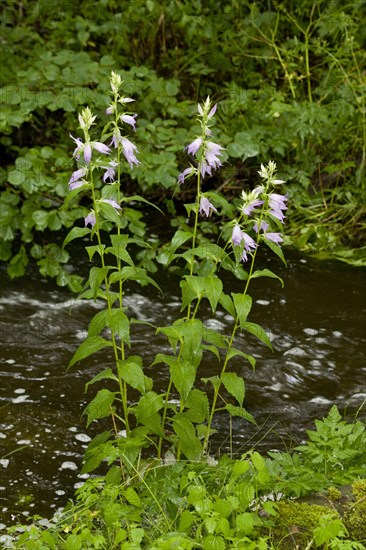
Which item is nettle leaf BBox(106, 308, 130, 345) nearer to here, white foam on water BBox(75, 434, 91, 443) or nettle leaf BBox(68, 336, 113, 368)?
nettle leaf BBox(68, 336, 113, 368)

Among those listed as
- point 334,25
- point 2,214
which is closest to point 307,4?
point 334,25

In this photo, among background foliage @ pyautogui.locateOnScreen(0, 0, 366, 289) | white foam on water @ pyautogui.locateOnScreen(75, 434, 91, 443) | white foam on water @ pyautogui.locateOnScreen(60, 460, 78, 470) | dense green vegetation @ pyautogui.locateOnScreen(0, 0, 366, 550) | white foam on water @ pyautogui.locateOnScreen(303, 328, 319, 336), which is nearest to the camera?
dense green vegetation @ pyautogui.locateOnScreen(0, 0, 366, 550)

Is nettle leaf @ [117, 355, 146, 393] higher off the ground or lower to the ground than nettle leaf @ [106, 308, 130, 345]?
lower

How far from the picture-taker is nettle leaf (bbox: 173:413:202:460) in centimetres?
295

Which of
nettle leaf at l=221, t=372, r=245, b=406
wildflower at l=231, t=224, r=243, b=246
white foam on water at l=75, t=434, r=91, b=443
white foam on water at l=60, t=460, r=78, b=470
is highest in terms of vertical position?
wildflower at l=231, t=224, r=243, b=246

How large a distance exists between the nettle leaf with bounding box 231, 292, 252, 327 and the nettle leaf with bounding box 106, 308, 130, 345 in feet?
1.13

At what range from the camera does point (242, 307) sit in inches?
107

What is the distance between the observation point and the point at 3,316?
448 centimetres

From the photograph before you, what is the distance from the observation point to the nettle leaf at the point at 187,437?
2947mm

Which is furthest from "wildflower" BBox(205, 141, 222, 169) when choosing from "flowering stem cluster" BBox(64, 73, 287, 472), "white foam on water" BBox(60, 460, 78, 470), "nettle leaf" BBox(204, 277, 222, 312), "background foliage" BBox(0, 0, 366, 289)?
"background foliage" BBox(0, 0, 366, 289)

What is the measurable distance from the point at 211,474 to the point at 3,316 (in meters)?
2.00

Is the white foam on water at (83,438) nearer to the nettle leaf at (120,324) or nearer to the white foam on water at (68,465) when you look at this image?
the white foam on water at (68,465)

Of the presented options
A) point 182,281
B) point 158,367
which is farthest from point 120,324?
point 158,367

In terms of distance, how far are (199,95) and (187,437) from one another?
3.78 m
